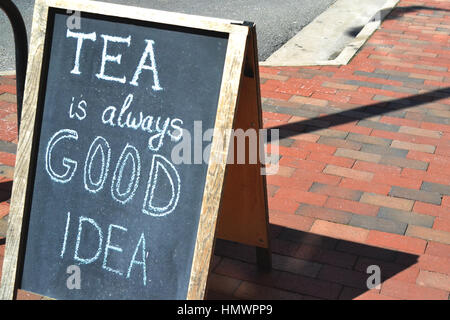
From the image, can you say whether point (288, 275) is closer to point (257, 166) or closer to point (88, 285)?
point (257, 166)

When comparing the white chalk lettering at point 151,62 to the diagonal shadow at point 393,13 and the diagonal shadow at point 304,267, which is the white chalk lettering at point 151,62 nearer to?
the diagonal shadow at point 304,267

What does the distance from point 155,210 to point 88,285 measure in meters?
0.44

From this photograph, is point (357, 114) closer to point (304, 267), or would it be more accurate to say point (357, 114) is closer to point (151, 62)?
point (304, 267)

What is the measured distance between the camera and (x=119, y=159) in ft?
9.42

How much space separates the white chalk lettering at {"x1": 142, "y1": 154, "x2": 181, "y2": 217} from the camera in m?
2.78

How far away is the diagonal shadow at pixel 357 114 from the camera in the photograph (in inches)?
209

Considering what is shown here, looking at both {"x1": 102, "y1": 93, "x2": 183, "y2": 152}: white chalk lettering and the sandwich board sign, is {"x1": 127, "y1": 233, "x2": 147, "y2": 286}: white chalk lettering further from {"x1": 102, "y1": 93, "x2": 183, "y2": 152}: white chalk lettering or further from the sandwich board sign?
{"x1": 102, "y1": 93, "x2": 183, "y2": 152}: white chalk lettering

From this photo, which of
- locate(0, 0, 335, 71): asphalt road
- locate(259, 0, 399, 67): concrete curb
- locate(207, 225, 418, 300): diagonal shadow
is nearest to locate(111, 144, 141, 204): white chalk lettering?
locate(207, 225, 418, 300): diagonal shadow

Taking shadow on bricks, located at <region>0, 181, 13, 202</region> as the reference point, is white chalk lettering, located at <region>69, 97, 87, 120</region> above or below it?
above

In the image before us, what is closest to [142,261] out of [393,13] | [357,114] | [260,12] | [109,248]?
[109,248]

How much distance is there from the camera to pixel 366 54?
7.20 m

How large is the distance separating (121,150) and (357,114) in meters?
3.13

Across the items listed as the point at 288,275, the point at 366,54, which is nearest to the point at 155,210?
the point at 288,275

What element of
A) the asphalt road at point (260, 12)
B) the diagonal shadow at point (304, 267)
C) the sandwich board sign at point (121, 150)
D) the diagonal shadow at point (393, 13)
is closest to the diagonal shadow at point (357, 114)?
the diagonal shadow at point (304, 267)
